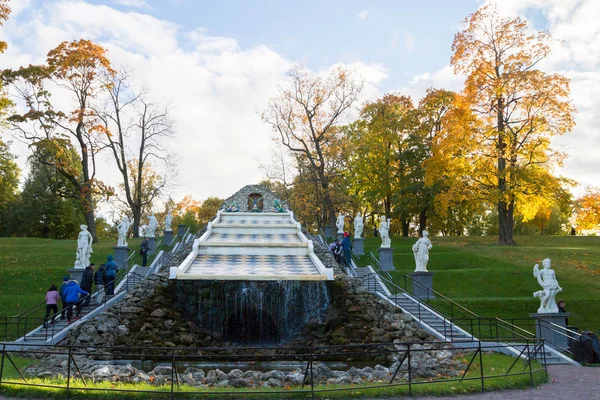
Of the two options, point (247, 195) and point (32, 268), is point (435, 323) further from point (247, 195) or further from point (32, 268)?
point (247, 195)

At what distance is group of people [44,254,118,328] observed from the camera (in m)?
17.0

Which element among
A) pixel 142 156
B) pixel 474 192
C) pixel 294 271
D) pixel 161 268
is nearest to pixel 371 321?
pixel 294 271

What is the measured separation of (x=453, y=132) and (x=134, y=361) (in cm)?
2344

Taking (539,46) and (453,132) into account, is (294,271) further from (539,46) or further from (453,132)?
(539,46)

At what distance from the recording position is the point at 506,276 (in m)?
23.9

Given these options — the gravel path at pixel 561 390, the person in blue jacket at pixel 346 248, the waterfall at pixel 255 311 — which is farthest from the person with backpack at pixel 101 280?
the person in blue jacket at pixel 346 248

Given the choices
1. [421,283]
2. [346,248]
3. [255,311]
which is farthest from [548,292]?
[346,248]

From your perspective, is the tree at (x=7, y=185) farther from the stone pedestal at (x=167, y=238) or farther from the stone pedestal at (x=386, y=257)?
the stone pedestal at (x=386, y=257)

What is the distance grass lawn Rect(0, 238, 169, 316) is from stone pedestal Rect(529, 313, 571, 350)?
16662 mm

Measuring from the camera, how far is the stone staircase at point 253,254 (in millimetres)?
19281

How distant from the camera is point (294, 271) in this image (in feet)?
67.5

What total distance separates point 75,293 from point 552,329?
14.3m

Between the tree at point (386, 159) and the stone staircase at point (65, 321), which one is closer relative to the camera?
the stone staircase at point (65, 321)

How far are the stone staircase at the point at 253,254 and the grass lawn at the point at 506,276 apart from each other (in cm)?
482
